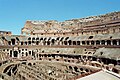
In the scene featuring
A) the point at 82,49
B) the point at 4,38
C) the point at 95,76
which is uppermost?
the point at 4,38

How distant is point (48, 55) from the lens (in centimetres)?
5462

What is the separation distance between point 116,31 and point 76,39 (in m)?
12.9

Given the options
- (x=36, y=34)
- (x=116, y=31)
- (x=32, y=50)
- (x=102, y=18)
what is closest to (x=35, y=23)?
(x=36, y=34)

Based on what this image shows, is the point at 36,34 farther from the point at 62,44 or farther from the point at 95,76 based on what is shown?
the point at 95,76

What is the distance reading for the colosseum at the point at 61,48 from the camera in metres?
37.9

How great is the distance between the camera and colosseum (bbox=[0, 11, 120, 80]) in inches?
1494

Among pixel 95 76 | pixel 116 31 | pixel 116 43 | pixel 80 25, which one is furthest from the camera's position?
pixel 80 25

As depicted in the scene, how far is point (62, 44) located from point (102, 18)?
16.4 m

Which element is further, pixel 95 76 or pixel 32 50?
pixel 32 50

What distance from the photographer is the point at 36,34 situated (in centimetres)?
6625

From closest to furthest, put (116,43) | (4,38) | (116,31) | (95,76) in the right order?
(95,76) → (116,43) → (116,31) → (4,38)

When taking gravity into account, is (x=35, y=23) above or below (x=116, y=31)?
above

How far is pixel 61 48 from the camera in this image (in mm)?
55125

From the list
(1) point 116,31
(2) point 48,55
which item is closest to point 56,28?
(2) point 48,55
